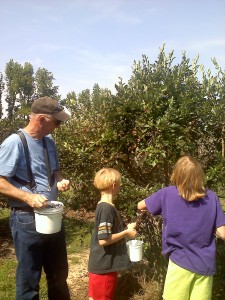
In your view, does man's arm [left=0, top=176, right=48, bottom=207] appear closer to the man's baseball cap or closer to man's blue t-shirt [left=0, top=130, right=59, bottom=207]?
man's blue t-shirt [left=0, top=130, right=59, bottom=207]

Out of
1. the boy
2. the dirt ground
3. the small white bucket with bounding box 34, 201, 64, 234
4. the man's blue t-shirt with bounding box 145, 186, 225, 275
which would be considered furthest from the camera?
the dirt ground

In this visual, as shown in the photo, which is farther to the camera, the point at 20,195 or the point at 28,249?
the point at 28,249

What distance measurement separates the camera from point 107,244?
9.23 ft

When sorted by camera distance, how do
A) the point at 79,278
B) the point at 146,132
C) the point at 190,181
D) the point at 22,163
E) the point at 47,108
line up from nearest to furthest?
the point at 190,181
the point at 22,163
the point at 47,108
the point at 146,132
the point at 79,278

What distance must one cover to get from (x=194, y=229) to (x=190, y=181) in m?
0.36

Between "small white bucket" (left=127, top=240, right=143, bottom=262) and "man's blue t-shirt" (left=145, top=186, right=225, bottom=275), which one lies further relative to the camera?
"small white bucket" (left=127, top=240, right=143, bottom=262)

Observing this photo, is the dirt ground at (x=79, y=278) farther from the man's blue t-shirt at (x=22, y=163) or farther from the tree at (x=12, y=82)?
the tree at (x=12, y=82)

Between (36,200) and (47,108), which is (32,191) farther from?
(47,108)

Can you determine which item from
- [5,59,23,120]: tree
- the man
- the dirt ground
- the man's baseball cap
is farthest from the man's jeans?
[5,59,23,120]: tree

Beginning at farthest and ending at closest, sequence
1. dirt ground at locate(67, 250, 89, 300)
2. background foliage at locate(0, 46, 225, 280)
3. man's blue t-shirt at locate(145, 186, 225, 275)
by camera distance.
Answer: dirt ground at locate(67, 250, 89, 300)
background foliage at locate(0, 46, 225, 280)
man's blue t-shirt at locate(145, 186, 225, 275)

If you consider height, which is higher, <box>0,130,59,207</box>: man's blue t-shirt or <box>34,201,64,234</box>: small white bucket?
<box>0,130,59,207</box>: man's blue t-shirt

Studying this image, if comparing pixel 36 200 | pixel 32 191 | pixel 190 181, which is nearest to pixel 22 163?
pixel 32 191

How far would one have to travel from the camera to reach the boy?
2816 mm

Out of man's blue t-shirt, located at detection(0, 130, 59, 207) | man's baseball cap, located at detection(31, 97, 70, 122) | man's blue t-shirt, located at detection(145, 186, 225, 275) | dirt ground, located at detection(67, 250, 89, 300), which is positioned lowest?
dirt ground, located at detection(67, 250, 89, 300)
